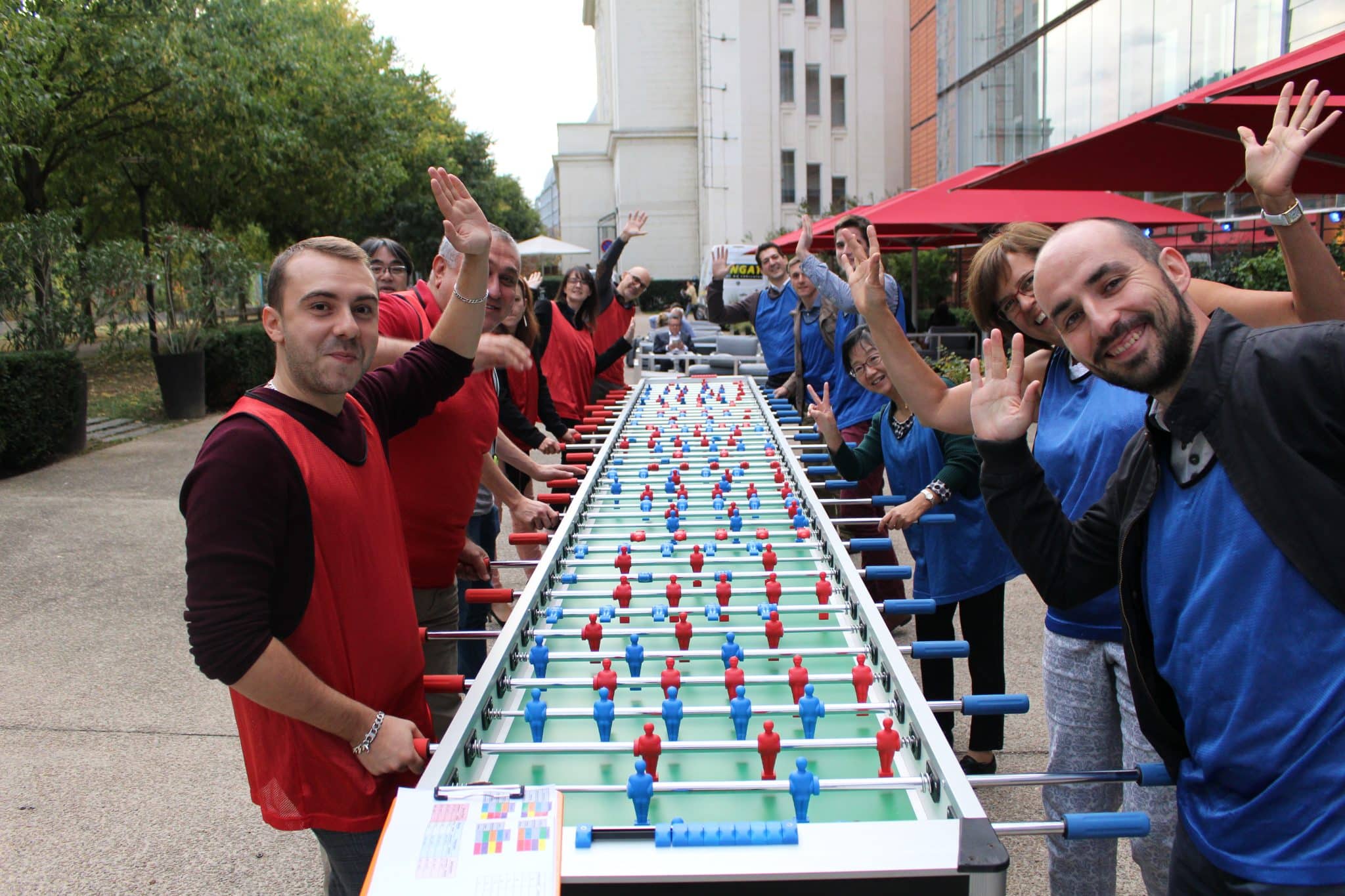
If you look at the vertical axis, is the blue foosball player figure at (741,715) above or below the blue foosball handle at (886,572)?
below

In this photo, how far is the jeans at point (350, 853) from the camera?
2189mm

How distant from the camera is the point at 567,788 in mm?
2068

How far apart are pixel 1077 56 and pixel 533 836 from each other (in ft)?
59.2

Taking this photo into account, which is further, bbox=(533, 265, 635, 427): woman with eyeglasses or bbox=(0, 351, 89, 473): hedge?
bbox=(0, 351, 89, 473): hedge

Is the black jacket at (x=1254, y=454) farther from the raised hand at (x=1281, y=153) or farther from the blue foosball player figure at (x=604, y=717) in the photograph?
the blue foosball player figure at (x=604, y=717)

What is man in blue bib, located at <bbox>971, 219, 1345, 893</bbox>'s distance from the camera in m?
1.68

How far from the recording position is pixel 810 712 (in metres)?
2.31

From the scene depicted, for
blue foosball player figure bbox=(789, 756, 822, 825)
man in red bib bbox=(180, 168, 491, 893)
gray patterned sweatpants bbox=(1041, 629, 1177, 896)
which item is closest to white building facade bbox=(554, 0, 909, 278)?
gray patterned sweatpants bbox=(1041, 629, 1177, 896)

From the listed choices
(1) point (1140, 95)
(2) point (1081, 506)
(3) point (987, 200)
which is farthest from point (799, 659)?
(1) point (1140, 95)

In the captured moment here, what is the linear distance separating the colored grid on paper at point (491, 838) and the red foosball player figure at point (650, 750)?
1.52ft

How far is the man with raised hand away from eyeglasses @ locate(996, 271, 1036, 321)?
510 centimetres

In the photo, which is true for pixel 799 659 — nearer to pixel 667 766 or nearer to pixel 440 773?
pixel 667 766

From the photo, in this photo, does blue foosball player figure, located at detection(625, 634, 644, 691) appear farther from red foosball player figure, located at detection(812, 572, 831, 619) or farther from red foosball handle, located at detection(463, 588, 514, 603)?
red foosball player figure, located at detection(812, 572, 831, 619)

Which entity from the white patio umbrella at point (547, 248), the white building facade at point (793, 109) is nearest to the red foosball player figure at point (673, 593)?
the white patio umbrella at point (547, 248)
